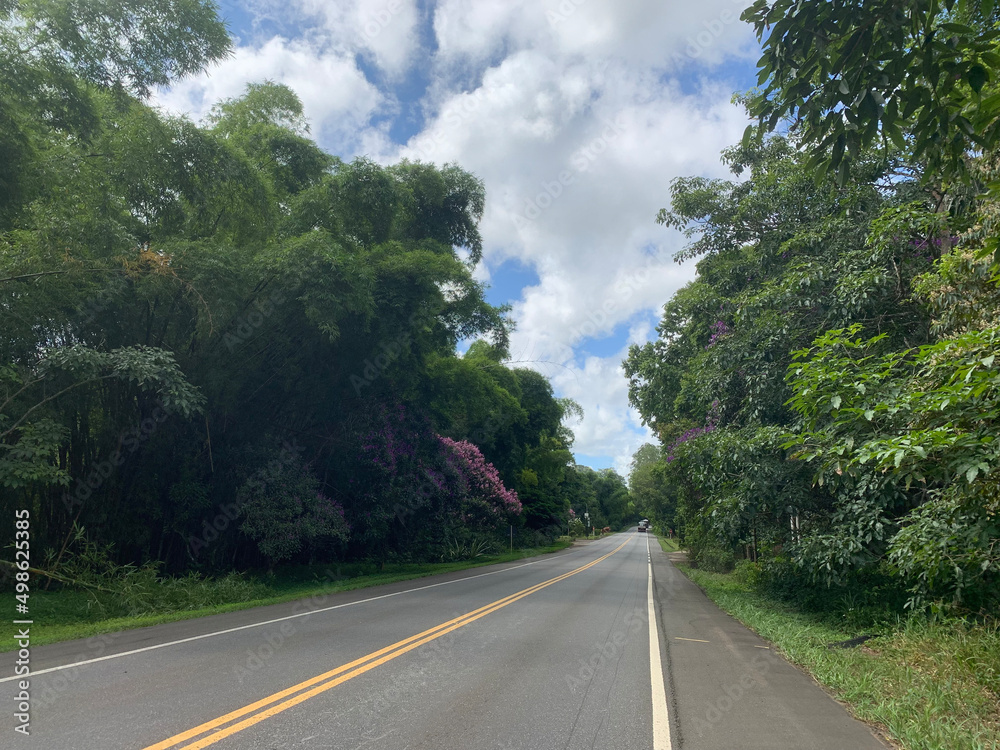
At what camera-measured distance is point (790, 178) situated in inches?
493

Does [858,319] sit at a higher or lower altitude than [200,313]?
lower

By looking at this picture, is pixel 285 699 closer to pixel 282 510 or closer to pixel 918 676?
pixel 918 676

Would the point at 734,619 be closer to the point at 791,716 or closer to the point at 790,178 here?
the point at 791,716

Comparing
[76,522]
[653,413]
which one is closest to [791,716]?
[76,522]

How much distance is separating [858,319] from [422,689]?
9.88 metres

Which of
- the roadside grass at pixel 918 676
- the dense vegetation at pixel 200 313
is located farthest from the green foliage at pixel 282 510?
the roadside grass at pixel 918 676

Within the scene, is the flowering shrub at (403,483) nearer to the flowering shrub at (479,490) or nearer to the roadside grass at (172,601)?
the flowering shrub at (479,490)

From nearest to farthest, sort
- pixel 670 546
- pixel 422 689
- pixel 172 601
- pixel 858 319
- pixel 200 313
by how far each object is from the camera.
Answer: pixel 422 689
pixel 858 319
pixel 172 601
pixel 200 313
pixel 670 546

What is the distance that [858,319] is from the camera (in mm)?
10867

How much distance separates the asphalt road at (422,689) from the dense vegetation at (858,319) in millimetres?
2400

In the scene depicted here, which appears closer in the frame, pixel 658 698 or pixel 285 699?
pixel 285 699

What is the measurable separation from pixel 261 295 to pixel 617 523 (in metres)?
126

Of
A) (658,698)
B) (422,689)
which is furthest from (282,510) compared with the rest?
(658,698)

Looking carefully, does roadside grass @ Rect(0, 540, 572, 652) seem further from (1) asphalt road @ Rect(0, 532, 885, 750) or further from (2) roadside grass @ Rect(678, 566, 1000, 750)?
(2) roadside grass @ Rect(678, 566, 1000, 750)
